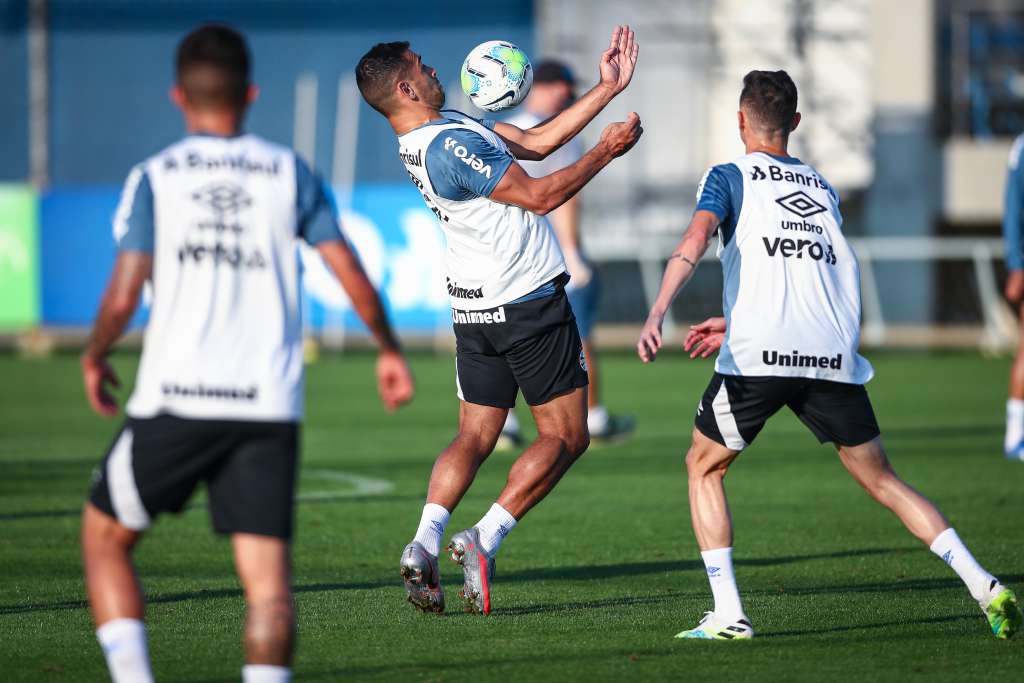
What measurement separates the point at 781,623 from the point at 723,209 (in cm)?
165

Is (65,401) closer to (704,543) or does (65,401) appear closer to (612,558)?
(612,558)

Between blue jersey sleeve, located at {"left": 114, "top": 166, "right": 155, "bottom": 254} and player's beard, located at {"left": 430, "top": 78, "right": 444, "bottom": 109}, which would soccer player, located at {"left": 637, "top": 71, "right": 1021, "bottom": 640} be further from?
blue jersey sleeve, located at {"left": 114, "top": 166, "right": 155, "bottom": 254}

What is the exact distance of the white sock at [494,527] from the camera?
21.9ft

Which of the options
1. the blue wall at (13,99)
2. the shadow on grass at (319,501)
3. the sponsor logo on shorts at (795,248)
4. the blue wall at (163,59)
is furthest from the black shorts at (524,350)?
the blue wall at (13,99)

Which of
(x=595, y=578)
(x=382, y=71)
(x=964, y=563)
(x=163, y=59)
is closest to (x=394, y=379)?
(x=382, y=71)

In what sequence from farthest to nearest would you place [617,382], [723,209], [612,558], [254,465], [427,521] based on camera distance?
1. [617,382]
2. [612,558]
3. [427,521]
4. [723,209]
5. [254,465]

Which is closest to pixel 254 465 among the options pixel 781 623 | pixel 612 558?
pixel 781 623

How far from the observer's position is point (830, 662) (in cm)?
572

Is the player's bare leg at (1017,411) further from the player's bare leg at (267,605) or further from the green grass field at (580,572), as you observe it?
the player's bare leg at (267,605)

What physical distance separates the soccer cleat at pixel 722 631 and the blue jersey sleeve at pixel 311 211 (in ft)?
7.61

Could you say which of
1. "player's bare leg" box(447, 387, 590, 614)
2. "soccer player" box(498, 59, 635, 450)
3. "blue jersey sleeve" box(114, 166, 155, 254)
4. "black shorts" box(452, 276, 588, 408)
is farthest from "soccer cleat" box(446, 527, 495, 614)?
"soccer player" box(498, 59, 635, 450)

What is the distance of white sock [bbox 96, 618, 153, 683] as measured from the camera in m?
4.63

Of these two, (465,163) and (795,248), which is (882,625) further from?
(465,163)

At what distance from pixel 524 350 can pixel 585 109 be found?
107 centimetres
